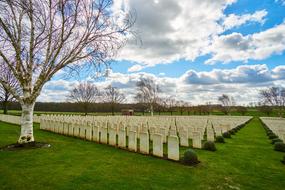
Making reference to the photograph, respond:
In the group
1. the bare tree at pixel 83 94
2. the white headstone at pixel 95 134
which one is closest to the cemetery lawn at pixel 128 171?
the white headstone at pixel 95 134

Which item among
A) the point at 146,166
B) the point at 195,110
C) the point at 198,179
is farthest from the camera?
the point at 195,110

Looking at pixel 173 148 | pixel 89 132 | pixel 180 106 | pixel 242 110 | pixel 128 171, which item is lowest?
pixel 128 171

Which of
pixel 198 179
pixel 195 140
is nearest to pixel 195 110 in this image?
pixel 195 140

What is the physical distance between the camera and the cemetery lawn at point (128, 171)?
197 inches

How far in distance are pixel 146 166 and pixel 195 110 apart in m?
64.2

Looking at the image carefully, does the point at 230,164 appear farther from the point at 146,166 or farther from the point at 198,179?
the point at 146,166

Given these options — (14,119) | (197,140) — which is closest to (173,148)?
(197,140)

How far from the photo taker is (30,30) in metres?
9.45

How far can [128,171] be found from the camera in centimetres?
600

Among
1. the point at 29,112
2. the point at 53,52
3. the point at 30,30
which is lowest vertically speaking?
the point at 29,112

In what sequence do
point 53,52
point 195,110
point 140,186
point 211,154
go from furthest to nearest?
point 195,110 < point 53,52 < point 211,154 < point 140,186

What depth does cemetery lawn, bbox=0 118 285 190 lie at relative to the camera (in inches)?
197

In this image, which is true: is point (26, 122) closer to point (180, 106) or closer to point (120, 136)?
point (120, 136)

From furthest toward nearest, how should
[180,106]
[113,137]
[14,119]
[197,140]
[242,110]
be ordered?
1. [180,106]
2. [242,110]
3. [14,119]
4. [113,137]
5. [197,140]
